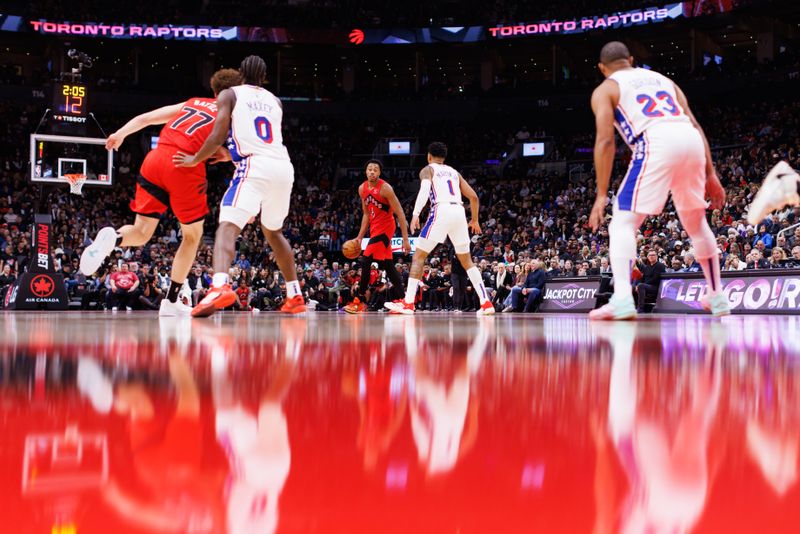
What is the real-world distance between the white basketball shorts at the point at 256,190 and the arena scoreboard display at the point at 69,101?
28.3ft

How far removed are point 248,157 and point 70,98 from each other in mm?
8804

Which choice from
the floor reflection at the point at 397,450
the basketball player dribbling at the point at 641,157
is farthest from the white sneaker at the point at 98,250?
the floor reflection at the point at 397,450

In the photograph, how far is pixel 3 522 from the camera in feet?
1.69

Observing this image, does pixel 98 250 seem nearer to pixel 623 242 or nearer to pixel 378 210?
pixel 378 210

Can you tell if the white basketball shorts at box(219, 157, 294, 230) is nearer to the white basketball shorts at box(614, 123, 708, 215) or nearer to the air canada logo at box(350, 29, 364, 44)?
the white basketball shorts at box(614, 123, 708, 215)

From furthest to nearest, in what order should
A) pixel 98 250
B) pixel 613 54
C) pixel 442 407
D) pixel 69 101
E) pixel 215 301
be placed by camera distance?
pixel 69 101
pixel 98 250
pixel 613 54
pixel 215 301
pixel 442 407

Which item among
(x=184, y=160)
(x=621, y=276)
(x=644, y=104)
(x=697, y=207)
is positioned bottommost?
(x=621, y=276)

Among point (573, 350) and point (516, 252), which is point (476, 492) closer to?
point (573, 350)

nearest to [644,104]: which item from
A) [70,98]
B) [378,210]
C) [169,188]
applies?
[169,188]

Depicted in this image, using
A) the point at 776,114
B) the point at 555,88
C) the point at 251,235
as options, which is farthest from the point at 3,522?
the point at 555,88

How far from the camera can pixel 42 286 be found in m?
11.9

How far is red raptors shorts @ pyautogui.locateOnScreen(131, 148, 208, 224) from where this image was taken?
5836mm

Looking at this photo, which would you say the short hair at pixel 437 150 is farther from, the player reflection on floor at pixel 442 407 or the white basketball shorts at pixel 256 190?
the player reflection on floor at pixel 442 407

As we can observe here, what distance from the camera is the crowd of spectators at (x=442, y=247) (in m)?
14.5
